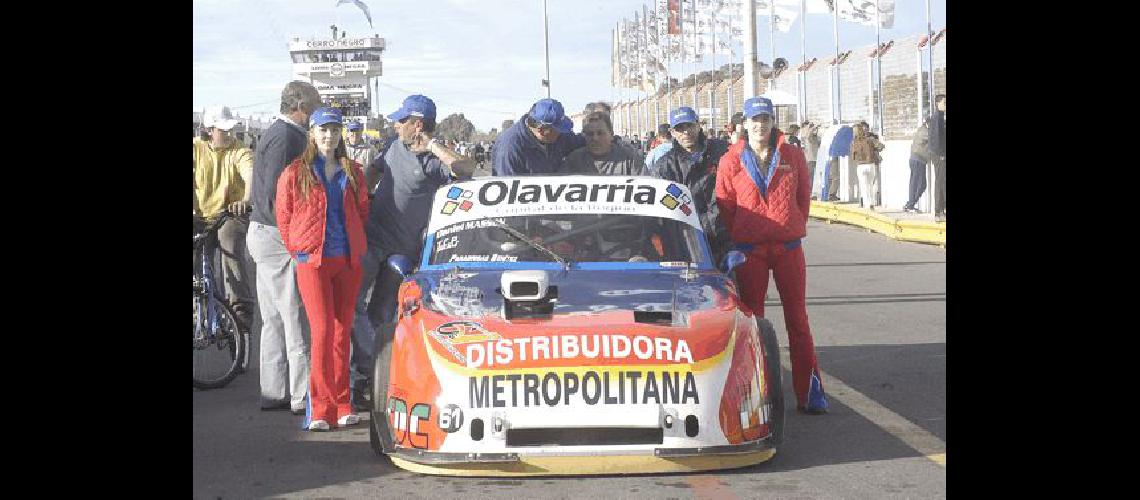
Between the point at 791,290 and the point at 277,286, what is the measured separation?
9.49 feet

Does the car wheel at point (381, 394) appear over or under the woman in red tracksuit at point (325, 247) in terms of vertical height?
under

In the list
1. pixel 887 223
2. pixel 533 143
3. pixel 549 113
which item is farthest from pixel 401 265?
pixel 887 223

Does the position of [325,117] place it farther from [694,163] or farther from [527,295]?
[694,163]

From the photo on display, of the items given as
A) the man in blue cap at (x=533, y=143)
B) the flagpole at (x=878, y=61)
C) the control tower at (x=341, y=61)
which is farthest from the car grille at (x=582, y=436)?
the control tower at (x=341, y=61)

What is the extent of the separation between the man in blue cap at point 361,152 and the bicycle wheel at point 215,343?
1.32m

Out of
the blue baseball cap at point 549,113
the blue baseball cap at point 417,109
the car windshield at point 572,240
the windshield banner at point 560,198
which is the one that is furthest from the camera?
the blue baseball cap at point 549,113

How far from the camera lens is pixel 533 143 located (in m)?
11.2

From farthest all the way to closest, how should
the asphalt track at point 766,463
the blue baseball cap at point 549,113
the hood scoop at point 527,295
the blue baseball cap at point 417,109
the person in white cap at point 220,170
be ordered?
the person in white cap at point 220,170
the blue baseball cap at point 549,113
the blue baseball cap at point 417,109
the hood scoop at point 527,295
the asphalt track at point 766,463

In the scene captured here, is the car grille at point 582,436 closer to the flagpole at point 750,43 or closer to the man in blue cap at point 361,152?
the man in blue cap at point 361,152

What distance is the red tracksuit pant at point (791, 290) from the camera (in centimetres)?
912

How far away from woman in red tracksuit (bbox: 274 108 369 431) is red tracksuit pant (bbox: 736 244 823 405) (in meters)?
2.17
